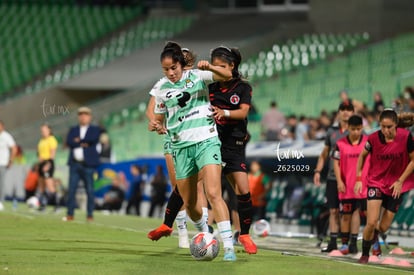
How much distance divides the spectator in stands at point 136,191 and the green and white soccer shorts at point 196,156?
16.2 m

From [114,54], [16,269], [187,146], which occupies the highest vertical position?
[114,54]

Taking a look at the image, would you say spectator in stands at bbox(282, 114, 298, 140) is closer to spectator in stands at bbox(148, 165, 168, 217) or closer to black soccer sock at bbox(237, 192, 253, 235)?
spectator in stands at bbox(148, 165, 168, 217)

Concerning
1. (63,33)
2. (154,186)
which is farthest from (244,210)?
(63,33)

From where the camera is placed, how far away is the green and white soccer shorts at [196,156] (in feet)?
40.2

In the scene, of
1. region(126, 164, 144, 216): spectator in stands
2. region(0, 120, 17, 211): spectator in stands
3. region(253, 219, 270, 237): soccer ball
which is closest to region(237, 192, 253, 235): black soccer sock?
region(253, 219, 270, 237): soccer ball

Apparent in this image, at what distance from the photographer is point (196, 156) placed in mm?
12352

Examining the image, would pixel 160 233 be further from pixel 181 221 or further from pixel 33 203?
pixel 33 203

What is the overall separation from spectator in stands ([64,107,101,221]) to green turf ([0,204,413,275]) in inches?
186

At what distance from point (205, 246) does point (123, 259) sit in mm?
1035

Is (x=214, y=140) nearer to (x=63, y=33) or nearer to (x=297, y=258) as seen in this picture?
(x=297, y=258)

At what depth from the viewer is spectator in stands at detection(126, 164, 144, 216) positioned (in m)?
28.7

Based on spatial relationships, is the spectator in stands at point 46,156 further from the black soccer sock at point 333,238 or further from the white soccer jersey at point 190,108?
the white soccer jersey at point 190,108

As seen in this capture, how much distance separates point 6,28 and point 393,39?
16690 millimetres

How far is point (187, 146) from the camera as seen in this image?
1240 cm
